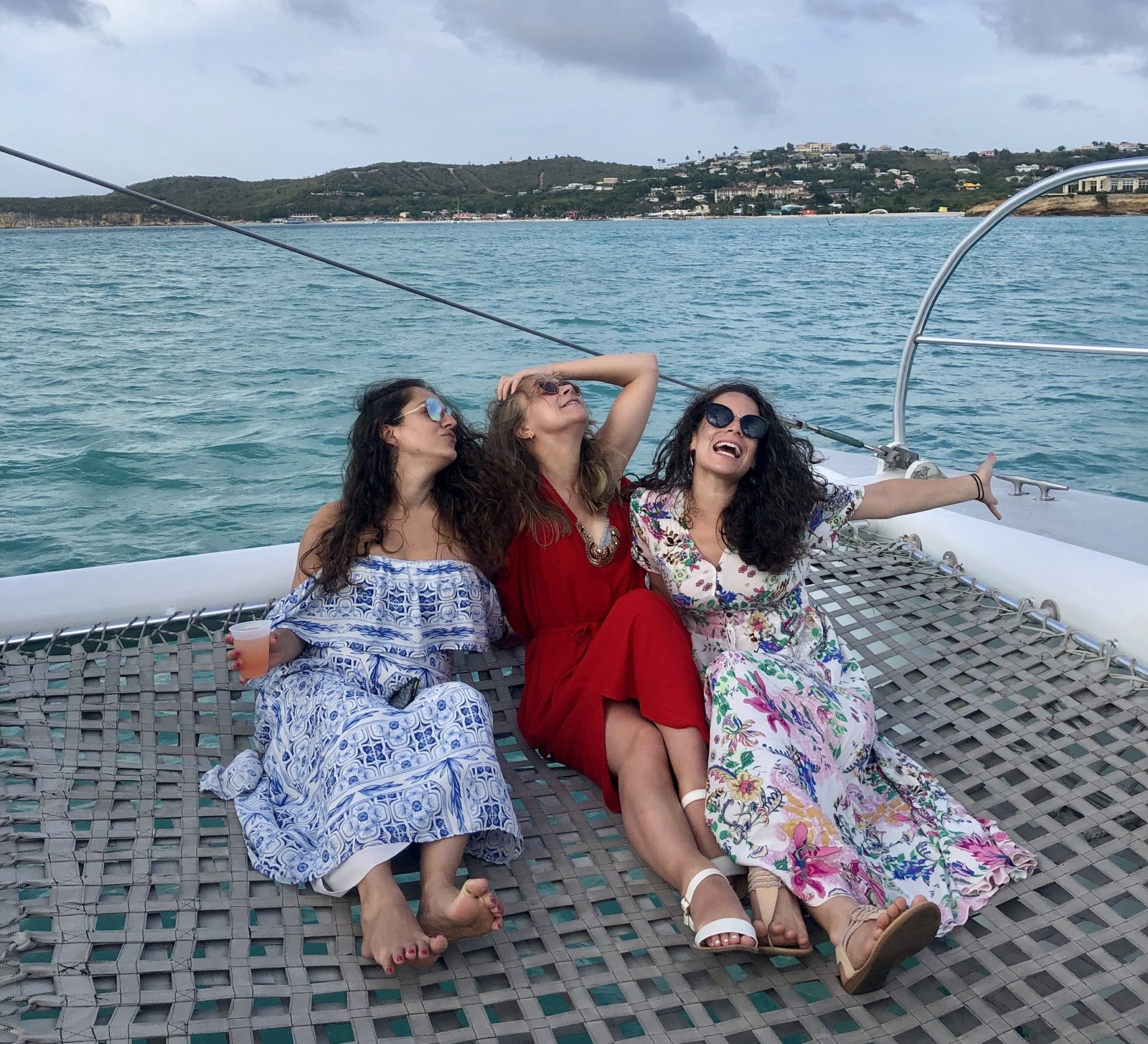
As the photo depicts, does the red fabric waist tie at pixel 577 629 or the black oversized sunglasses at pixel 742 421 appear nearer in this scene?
the black oversized sunglasses at pixel 742 421

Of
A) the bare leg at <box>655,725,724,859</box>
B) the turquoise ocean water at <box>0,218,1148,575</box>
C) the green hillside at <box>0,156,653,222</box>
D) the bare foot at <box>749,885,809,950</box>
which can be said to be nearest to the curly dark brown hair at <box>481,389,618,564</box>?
the bare leg at <box>655,725,724,859</box>

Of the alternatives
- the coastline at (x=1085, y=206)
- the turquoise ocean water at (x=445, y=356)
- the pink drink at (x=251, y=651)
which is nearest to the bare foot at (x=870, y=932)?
the pink drink at (x=251, y=651)

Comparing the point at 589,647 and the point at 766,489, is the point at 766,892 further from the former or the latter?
the point at 766,489

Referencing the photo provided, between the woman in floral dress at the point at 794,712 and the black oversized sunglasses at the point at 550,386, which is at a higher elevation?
the black oversized sunglasses at the point at 550,386

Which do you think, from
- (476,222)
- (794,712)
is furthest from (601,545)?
(476,222)

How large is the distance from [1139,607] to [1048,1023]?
1.33 m

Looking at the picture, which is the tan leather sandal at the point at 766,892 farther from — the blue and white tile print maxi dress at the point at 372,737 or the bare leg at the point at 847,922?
the blue and white tile print maxi dress at the point at 372,737

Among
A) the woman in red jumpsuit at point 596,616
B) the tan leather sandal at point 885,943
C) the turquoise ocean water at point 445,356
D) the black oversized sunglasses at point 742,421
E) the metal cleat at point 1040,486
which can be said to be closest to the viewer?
the tan leather sandal at point 885,943

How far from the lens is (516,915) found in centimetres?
186

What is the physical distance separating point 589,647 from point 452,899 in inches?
26.0

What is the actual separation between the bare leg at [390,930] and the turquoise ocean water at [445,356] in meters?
7.18

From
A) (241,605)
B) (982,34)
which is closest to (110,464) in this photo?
(241,605)

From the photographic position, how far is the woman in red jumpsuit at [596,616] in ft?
6.35

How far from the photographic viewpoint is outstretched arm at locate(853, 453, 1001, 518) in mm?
2271
